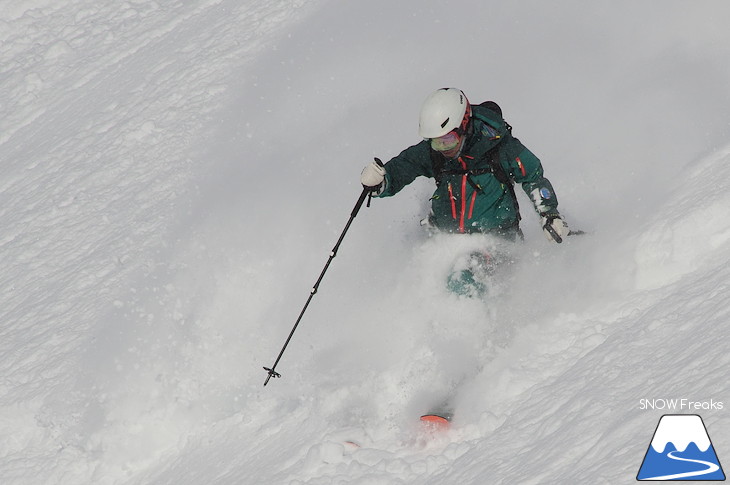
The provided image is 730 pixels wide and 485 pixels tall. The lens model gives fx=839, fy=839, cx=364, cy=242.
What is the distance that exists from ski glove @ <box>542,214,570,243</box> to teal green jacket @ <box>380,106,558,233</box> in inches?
2.0

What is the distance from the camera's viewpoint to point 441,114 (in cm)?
531

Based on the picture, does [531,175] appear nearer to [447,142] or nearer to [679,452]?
[447,142]

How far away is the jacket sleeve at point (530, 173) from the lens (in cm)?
556

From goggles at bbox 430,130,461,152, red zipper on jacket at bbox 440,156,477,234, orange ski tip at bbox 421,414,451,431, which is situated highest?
goggles at bbox 430,130,461,152

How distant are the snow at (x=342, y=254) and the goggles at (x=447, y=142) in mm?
828

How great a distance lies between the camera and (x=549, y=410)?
170 inches

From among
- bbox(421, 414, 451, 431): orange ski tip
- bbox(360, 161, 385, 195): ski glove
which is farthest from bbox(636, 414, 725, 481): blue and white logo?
bbox(360, 161, 385, 195): ski glove

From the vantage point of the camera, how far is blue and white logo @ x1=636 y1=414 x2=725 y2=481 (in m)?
3.14

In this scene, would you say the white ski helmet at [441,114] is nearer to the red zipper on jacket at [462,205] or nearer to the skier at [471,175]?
the skier at [471,175]

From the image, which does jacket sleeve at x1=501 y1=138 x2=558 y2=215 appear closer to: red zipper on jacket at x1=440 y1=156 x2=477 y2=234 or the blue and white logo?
red zipper on jacket at x1=440 y1=156 x2=477 y2=234

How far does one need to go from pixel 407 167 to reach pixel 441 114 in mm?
651

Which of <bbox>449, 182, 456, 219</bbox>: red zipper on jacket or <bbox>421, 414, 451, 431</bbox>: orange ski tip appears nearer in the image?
<bbox>421, 414, 451, 431</bbox>: orange ski tip

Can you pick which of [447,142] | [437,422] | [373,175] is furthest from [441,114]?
[437,422]

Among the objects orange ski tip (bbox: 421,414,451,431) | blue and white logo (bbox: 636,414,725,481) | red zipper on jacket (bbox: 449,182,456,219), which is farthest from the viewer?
red zipper on jacket (bbox: 449,182,456,219)
